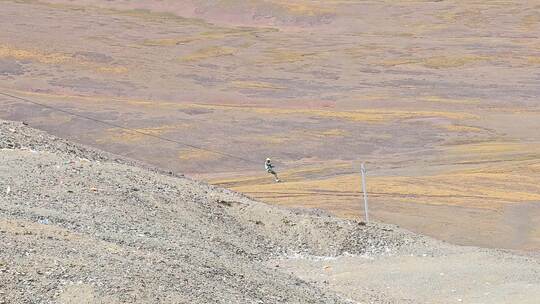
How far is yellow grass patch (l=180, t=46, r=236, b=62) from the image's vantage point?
3521 inches

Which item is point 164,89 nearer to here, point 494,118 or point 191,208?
point 494,118

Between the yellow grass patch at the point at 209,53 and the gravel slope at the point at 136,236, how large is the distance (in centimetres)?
6006

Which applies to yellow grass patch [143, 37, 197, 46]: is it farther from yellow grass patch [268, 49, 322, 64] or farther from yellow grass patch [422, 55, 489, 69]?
yellow grass patch [422, 55, 489, 69]

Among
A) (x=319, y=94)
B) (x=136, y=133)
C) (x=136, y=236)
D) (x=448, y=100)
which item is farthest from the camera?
(x=319, y=94)

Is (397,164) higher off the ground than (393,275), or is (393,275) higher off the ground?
(393,275)

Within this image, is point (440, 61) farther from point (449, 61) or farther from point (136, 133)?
point (136, 133)

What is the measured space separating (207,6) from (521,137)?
60580 mm

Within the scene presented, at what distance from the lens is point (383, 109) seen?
74.5 metres

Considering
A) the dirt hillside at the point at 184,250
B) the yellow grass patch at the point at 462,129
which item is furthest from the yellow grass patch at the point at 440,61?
the dirt hillside at the point at 184,250

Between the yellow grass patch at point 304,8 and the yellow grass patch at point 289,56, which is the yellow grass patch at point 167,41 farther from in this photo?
the yellow grass patch at point 304,8

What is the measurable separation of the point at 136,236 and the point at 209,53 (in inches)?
2850

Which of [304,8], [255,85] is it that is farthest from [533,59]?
[304,8]

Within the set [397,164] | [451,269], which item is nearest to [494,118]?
[397,164]

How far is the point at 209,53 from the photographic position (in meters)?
92.1
